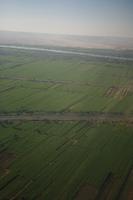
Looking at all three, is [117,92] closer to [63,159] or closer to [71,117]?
[71,117]

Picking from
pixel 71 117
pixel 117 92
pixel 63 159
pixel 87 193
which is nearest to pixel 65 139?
pixel 63 159

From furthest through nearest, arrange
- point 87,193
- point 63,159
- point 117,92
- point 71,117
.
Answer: point 117,92, point 71,117, point 63,159, point 87,193

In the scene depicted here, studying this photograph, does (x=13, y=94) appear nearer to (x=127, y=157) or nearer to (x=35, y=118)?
(x=35, y=118)

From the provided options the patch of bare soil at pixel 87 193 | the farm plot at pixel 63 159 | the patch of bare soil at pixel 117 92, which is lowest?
the patch of bare soil at pixel 87 193

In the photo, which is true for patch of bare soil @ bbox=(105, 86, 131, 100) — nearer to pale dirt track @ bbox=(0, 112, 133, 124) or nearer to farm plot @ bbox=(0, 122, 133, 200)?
pale dirt track @ bbox=(0, 112, 133, 124)

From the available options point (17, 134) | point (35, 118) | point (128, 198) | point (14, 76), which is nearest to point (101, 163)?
point (128, 198)

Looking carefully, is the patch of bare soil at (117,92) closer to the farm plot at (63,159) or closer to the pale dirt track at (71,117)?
the pale dirt track at (71,117)

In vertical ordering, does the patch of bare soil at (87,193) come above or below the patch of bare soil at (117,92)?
below

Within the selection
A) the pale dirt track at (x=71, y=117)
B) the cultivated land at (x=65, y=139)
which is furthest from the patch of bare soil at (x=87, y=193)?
the pale dirt track at (x=71, y=117)
